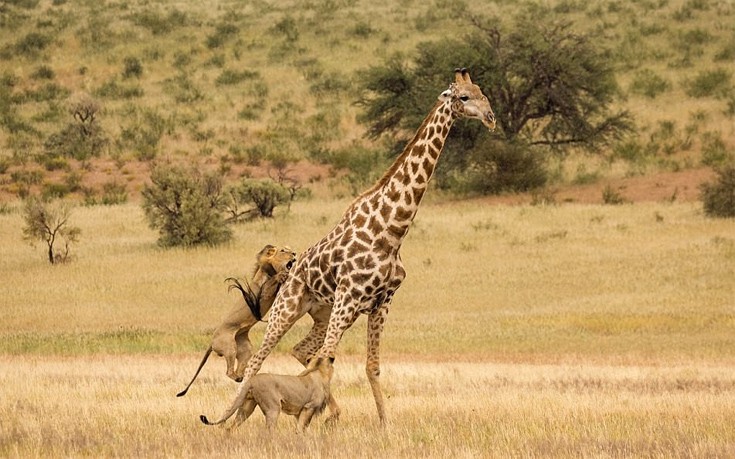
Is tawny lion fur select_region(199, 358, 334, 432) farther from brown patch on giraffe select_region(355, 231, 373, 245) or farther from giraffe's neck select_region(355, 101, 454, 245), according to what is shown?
giraffe's neck select_region(355, 101, 454, 245)

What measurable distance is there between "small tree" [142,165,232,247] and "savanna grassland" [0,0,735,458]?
Answer: 770 millimetres

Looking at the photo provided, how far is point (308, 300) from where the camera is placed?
37.0ft

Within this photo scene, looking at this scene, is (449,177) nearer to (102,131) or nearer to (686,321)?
(102,131)

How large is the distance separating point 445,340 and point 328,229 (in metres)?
11.4

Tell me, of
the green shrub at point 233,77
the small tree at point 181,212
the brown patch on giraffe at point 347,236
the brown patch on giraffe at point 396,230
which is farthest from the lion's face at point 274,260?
the green shrub at point 233,77

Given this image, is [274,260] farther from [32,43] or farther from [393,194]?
[32,43]

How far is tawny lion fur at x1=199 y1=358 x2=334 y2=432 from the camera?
10156 mm

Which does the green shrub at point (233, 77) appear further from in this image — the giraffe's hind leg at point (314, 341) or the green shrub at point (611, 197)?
the giraffe's hind leg at point (314, 341)

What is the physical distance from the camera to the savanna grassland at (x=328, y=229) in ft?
36.8

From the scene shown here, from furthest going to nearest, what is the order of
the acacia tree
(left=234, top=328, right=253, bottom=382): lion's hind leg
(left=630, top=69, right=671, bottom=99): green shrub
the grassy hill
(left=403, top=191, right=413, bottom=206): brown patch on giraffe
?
(left=630, top=69, right=671, bottom=99): green shrub → the grassy hill → the acacia tree → (left=234, top=328, right=253, bottom=382): lion's hind leg → (left=403, top=191, right=413, bottom=206): brown patch on giraffe

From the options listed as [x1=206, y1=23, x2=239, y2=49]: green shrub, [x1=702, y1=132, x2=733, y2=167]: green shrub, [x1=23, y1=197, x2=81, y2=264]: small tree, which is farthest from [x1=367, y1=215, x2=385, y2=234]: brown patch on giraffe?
[x1=206, y1=23, x2=239, y2=49]: green shrub

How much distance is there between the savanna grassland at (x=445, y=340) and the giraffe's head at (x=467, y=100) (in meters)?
2.58

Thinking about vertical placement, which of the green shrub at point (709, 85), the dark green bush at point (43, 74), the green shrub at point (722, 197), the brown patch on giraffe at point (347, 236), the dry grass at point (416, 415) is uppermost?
the brown patch on giraffe at point (347, 236)

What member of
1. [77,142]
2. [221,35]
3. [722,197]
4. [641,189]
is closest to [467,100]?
[722,197]
